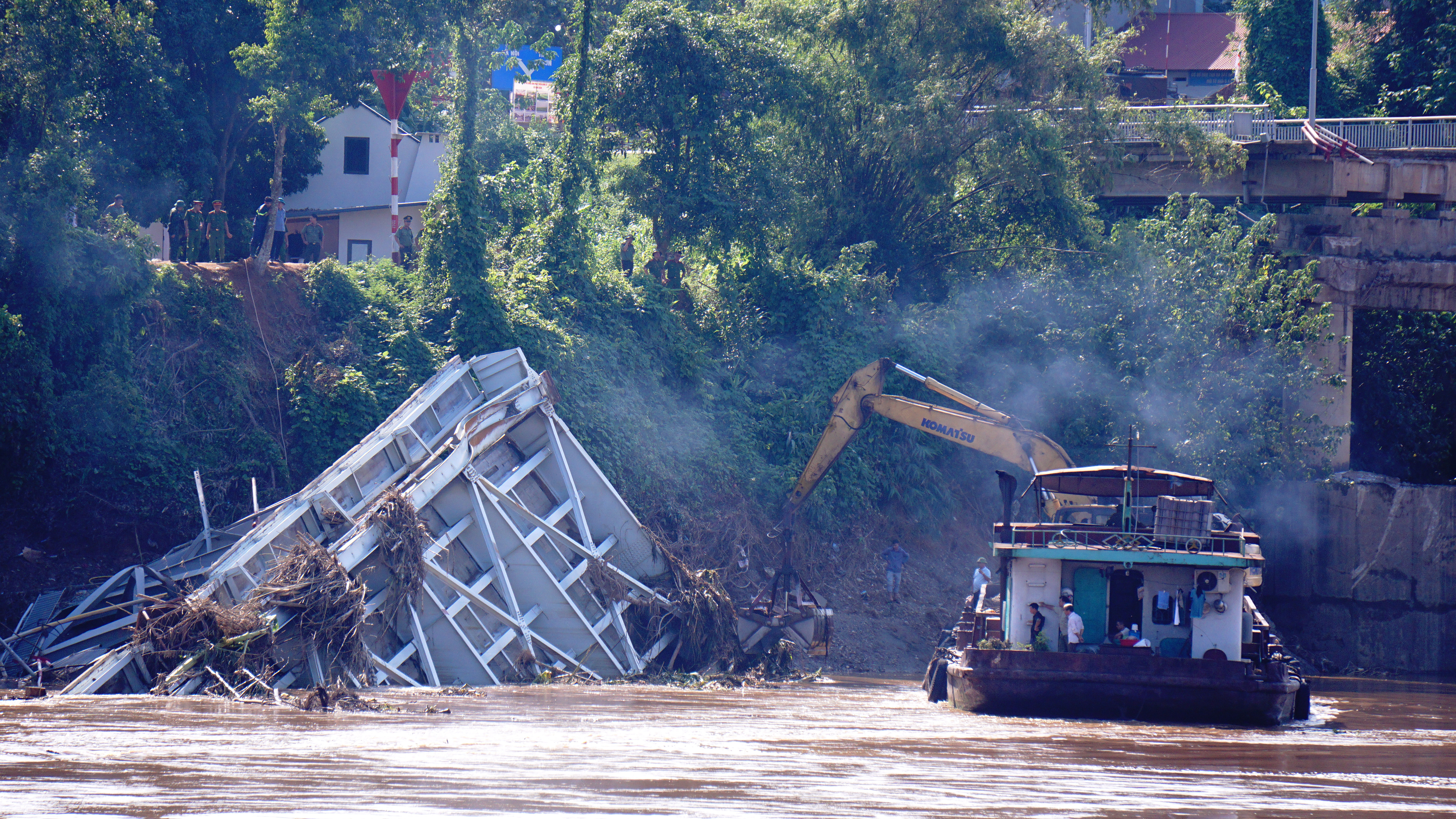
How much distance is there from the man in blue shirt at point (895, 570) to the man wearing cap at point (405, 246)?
36.9ft

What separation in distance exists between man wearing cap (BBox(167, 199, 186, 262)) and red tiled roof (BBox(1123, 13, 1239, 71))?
41.3 metres

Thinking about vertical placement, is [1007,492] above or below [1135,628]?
above

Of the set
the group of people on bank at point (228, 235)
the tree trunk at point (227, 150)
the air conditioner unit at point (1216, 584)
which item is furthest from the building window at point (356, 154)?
the air conditioner unit at point (1216, 584)

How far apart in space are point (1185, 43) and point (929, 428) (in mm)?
42165

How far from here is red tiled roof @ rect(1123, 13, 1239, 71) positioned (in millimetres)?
55750

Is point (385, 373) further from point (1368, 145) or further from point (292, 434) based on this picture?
point (1368, 145)

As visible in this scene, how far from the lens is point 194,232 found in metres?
23.7

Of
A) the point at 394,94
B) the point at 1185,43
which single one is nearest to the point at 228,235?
the point at 394,94

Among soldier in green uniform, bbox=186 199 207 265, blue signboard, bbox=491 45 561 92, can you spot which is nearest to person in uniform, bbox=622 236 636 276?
blue signboard, bbox=491 45 561 92

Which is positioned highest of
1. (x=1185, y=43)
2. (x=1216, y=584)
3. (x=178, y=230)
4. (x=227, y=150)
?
(x=1185, y=43)

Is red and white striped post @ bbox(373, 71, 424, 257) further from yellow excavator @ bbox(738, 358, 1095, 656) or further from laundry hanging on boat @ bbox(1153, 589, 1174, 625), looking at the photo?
laundry hanging on boat @ bbox(1153, 589, 1174, 625)

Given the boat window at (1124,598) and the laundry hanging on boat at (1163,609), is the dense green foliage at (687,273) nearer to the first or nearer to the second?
the boat window at (1124,598)

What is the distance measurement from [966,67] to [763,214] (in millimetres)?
6675

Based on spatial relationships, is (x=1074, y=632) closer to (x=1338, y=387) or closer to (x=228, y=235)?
(x=1338, y=387)
